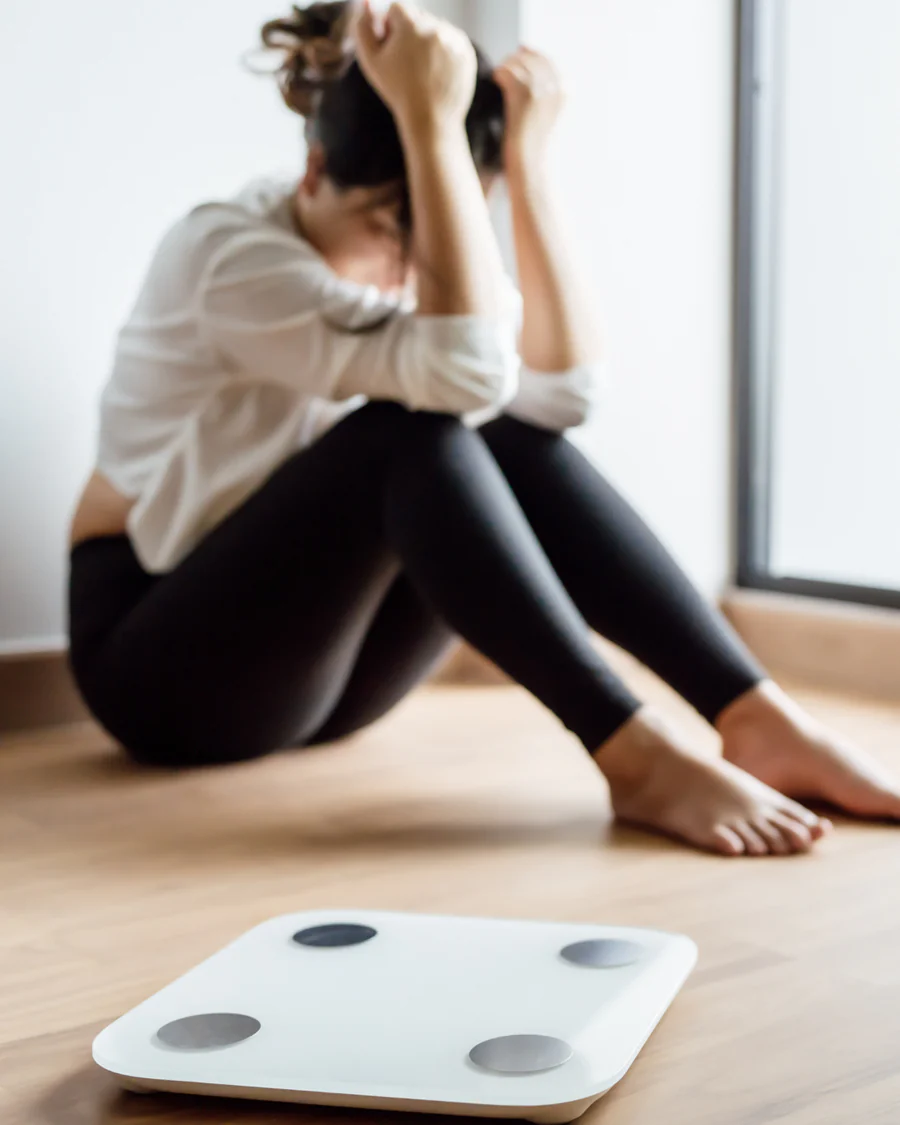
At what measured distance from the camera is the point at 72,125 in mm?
1793

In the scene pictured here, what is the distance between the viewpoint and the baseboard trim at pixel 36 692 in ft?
5.87

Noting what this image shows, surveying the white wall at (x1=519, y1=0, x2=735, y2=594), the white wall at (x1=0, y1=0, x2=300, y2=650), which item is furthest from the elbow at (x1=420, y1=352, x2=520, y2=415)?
the white wall at (x1=519, y1=0, x2=735, y2=594)

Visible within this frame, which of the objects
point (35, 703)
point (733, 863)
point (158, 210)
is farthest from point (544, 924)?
point (158, 210)

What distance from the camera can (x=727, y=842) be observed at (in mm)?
1197

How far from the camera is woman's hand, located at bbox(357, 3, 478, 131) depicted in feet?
4.31

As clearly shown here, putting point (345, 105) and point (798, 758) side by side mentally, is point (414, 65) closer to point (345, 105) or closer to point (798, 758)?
point (345, 105)

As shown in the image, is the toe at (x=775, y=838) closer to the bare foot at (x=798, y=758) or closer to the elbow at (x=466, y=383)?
the bare foot at (x=798, y=758)

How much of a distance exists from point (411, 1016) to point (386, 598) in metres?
0.75

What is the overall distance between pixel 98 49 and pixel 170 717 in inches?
34.1

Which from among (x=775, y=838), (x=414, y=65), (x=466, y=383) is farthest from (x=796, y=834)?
(x=414, y=65)

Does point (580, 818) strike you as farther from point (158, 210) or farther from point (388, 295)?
point (158, 210)

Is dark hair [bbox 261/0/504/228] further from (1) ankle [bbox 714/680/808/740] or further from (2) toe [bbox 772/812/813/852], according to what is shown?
(2) toe [bbox 772/812/813/852]

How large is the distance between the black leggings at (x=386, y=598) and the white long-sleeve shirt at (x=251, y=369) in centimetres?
4

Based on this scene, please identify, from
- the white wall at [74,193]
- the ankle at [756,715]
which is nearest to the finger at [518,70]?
the white wall at [74,193]
